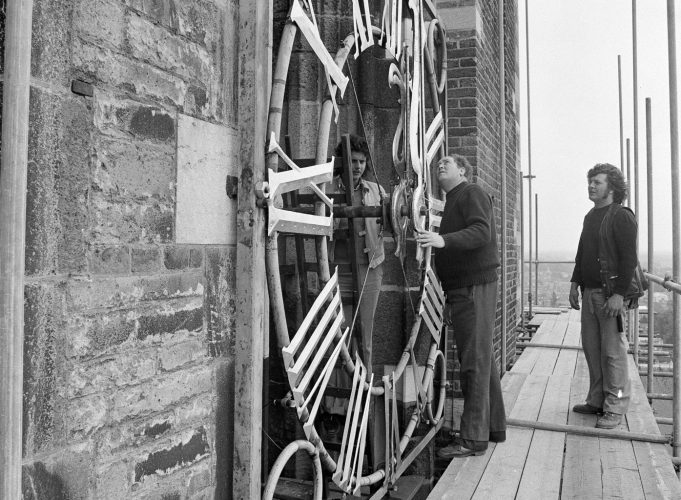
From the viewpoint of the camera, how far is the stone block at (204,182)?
168 centimetres

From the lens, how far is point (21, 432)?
113cm

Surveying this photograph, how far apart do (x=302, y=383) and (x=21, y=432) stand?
1120 millimetres

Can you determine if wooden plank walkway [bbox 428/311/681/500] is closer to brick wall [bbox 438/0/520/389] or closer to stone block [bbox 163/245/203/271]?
brick wall [bbox 438/0/520/389]

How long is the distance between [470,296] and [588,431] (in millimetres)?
1258

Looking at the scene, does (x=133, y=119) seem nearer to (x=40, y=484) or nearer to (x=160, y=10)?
(x=160, y=10)

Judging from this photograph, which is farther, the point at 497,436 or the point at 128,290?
the point at 497,436

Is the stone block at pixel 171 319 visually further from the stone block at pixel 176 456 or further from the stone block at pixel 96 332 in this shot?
the stone block at pixel 176 456

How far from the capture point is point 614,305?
418 centimetres

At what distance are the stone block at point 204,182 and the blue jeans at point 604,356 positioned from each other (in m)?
3.23

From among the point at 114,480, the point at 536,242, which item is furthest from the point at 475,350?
the point at 536,242

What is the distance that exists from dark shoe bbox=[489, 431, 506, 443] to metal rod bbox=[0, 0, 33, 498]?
323 cm

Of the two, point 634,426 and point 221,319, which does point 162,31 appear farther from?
point 634,426

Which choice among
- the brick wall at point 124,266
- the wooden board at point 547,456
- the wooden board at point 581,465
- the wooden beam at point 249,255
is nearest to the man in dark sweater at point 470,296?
the wooden board at point 547,456

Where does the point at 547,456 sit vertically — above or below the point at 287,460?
below
